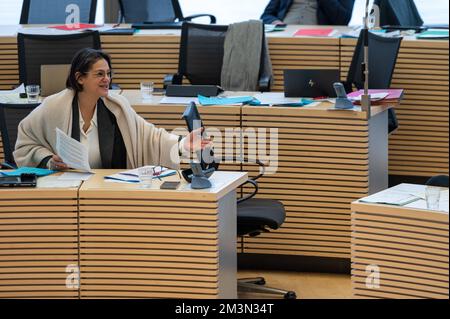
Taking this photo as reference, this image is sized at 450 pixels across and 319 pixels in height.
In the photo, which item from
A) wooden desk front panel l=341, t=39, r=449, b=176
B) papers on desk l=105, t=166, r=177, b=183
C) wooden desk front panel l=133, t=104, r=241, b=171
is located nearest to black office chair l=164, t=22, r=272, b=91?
wooden desk front panel l=341, t=39, r=449, b=176

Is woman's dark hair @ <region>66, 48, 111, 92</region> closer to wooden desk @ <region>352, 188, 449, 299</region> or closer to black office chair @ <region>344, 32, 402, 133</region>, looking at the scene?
wooden desk @ <region>352, 188, 449, 299</region>

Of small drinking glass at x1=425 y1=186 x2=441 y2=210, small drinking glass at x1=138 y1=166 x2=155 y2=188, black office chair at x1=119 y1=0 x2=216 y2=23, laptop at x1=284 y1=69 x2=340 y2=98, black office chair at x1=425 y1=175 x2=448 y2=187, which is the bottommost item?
small drinking glass at x1=138 y1=166 x2=155 y2=188

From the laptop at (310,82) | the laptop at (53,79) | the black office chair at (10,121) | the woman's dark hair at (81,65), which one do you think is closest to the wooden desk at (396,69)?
the laptop at (310,82)

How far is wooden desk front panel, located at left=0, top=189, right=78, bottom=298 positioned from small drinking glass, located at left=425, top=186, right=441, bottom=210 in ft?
5.13

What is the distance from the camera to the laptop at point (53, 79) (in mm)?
6617

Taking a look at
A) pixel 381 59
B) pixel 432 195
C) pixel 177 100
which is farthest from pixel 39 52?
pixel 432 195

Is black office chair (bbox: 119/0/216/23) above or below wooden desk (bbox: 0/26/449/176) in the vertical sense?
above

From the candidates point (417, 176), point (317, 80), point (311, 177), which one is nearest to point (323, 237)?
point (311, 177)

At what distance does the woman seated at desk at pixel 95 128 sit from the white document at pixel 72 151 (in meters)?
0.37

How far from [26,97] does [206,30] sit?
1.60 metres

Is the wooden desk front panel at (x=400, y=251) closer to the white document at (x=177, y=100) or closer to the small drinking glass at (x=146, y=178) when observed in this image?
the small drinking glass at (x=146, y=178)

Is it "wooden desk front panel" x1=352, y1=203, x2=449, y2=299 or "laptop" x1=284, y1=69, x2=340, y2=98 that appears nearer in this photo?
"wooden desk front panel" x1=352, y1=203, x2=449, y2=299

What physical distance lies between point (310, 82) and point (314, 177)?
652 millimetres

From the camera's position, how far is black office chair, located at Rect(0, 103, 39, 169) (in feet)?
19.6
